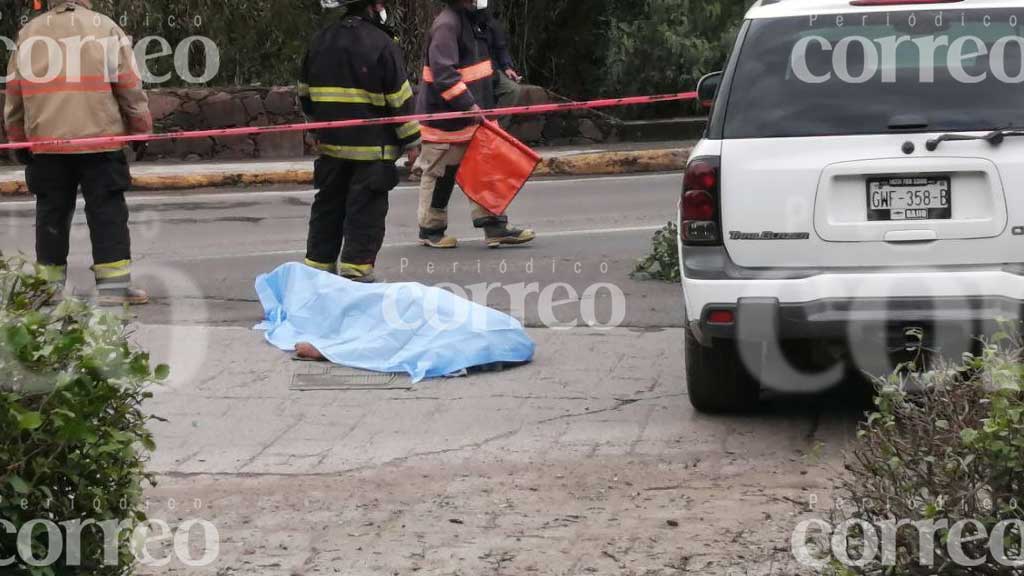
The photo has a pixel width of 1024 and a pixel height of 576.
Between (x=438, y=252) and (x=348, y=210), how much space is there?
201 cm

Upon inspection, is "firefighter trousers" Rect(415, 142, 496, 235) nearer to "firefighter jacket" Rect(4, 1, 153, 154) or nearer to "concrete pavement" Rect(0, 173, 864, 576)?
"concrete pavement" Rect(0, 173, 864, 576)

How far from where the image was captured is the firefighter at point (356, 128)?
9.20 metres

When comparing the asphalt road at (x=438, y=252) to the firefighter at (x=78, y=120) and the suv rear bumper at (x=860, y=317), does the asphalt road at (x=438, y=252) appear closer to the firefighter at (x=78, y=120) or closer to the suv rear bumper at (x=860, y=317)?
the firefighter at (x=78, y=120)

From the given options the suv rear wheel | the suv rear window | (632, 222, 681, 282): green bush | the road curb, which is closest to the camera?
the suv rear window

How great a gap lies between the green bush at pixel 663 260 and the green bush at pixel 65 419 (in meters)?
5.99

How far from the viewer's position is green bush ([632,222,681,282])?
9.74m

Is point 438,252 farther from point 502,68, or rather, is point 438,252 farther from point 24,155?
point 24,155

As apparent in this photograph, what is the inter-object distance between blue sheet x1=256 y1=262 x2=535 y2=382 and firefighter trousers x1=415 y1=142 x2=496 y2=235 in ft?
11.1

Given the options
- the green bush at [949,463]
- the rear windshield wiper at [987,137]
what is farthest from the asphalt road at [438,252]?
the green bush at [949,463]

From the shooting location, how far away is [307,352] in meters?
7.75

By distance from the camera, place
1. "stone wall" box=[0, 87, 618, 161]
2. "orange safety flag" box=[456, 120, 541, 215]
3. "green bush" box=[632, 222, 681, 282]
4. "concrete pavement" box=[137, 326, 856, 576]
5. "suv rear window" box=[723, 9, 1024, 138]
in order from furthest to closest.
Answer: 1. "stone wall" box=[0, 87, 618, 161]
2. "orange safety flag" box=[456, 120, 541, 215]
3. "green bush" box=[632, 222, 681, 282]
4. "suv rear window" box=[723, 9, 1024, 138]
5. "concrete pavement" box=[137, 326, 856, 576]

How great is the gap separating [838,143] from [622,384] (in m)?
1.75

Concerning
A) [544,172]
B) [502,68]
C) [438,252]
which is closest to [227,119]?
[544,172]

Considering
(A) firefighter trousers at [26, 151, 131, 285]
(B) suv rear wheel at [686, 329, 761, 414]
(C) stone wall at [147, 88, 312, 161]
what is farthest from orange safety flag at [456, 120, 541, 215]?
(C) stone wall at [147, 88, 312, 161]
